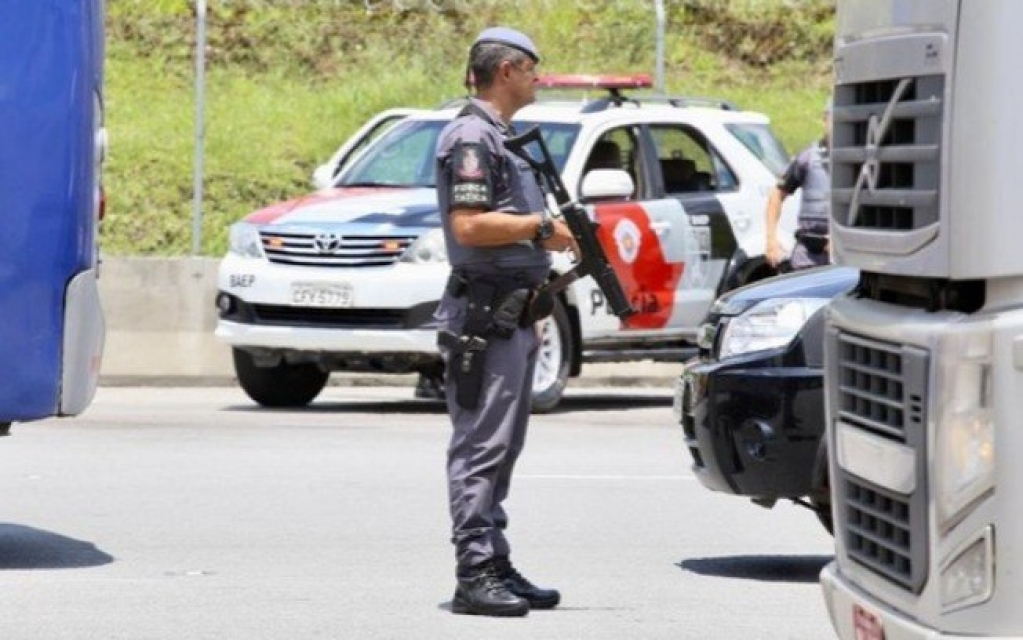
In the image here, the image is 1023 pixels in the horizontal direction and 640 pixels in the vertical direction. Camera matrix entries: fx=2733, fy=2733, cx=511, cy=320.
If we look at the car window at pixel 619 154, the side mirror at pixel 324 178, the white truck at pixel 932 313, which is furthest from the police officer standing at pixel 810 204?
the white truck at pixel 932 313

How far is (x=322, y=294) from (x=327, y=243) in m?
0.30

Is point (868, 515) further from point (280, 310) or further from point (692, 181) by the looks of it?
point (692, 181)

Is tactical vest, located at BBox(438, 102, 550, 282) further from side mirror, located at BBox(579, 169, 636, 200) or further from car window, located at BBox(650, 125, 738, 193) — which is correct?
car window, located at BBox(650, 125, 738, 193)

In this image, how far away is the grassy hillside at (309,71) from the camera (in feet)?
69.5

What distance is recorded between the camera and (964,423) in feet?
16.7

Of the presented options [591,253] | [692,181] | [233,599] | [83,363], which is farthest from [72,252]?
→ [692,181]

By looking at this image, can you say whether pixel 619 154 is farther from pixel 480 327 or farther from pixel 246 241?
pixel 480 327

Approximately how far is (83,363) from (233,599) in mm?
1096

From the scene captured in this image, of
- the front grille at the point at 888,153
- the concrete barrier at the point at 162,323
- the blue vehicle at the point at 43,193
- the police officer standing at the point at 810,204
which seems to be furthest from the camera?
the concrete barrier at the point at 162,323

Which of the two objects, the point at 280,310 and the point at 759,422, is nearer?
the point at 759,422

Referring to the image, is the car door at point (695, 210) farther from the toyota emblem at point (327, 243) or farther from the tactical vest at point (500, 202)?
the tactical vest at point (500, 202)

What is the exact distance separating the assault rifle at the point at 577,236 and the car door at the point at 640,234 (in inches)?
298

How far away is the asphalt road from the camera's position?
8.86m

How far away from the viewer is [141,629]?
862cm
